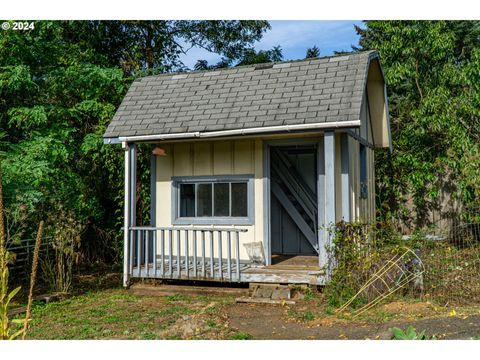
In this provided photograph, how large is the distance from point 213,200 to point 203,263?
1366 mm

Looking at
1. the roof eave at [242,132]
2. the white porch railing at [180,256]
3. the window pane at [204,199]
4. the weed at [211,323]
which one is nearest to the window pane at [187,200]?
the window pane at [204,199]

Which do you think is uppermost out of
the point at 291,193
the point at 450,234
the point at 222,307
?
the point at 291,193

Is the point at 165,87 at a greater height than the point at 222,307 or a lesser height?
greater

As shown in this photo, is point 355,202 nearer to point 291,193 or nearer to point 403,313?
point 291,193

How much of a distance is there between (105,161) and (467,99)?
7.93 m

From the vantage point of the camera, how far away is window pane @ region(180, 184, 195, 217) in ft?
30.0

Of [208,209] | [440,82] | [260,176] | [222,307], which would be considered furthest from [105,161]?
[440,82]

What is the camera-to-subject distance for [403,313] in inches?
240

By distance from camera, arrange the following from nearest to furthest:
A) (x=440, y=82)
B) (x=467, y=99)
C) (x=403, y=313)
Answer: (x=403, y=313) < (x=467, y=99) < (x=440, y=82)

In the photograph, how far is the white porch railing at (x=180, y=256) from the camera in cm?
798

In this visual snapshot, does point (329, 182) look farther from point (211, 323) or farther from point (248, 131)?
point (211, 323)

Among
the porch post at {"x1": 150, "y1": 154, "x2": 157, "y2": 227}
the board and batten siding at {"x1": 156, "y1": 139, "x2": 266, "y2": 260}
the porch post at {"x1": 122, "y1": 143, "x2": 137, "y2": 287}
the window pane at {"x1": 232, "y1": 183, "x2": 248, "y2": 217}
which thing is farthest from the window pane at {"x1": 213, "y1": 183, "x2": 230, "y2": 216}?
the porch post at {"x1": 122, "y1": 143, "x2": 137, "y2": 287}

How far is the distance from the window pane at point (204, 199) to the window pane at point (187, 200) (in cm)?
12
